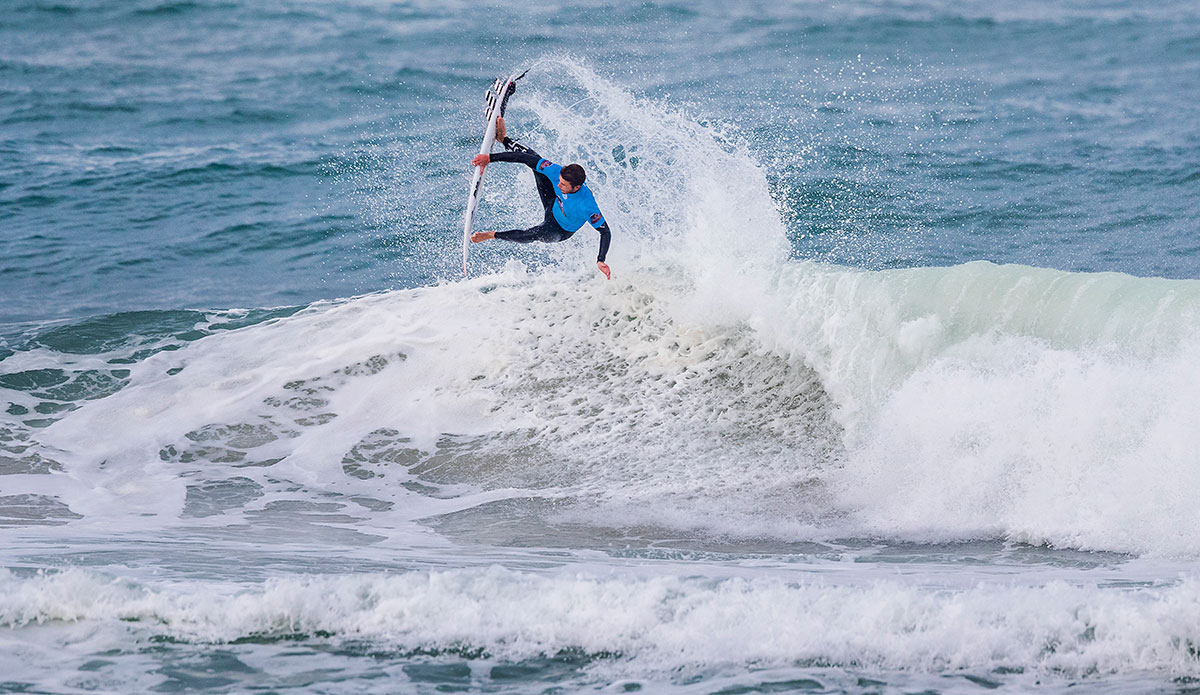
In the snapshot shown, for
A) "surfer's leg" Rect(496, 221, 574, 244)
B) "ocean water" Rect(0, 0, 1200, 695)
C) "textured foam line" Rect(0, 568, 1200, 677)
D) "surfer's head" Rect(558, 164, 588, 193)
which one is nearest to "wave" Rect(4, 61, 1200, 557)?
"ocean water" Rect(0, 0, 1200, 695)

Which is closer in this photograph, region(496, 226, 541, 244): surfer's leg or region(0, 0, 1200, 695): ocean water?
region(0, 0, 1200, 695): ocean water

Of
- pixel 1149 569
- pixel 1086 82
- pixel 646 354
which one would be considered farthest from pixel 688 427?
pixel 1086 82

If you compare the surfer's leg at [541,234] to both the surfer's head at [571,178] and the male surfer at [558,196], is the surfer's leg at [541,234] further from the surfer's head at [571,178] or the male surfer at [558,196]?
the surfer's head at [571,178]

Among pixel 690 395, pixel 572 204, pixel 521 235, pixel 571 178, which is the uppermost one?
pixel 571 178

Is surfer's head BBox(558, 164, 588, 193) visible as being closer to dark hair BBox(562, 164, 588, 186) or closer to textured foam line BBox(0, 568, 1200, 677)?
dark hair BBox(562, 164, 588, 186)

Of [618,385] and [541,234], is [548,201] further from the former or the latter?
[618,385]

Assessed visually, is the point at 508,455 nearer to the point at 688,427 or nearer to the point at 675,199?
the point at 688,427

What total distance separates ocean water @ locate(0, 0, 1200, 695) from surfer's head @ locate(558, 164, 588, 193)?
5.59 feet

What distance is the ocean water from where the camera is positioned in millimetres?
5562

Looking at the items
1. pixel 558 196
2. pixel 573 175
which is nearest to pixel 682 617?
pixel 573 175

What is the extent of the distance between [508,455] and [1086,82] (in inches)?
537

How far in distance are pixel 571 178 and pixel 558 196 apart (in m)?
0.38

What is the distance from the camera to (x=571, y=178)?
9516 millimetres

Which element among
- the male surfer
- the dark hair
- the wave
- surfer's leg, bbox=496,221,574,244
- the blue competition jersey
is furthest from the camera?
surfer's leg, bbox=496,221,574,244
